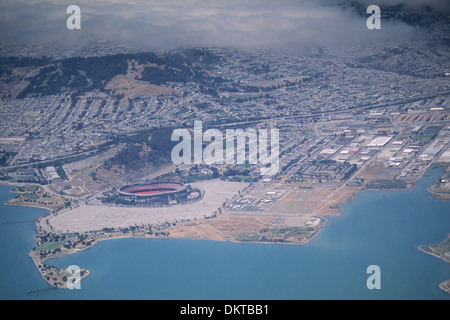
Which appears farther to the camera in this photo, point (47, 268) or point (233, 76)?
point (233, 76)

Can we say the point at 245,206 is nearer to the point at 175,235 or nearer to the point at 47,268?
the point at 175,235

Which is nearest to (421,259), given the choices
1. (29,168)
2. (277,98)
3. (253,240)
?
(253,240)

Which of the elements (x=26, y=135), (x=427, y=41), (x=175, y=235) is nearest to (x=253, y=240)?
(x=175, y=235)

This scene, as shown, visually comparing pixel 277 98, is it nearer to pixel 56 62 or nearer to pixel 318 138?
pixel 318 138

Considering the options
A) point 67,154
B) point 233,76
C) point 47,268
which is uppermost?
point 233,76

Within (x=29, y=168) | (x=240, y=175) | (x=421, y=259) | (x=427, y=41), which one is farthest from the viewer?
(x=427, y=41)

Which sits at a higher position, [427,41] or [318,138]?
[427,41]

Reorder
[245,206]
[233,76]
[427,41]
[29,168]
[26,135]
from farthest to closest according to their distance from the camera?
[427,41]
[233,76]
[26,135]
[29,168]
[245,206]
